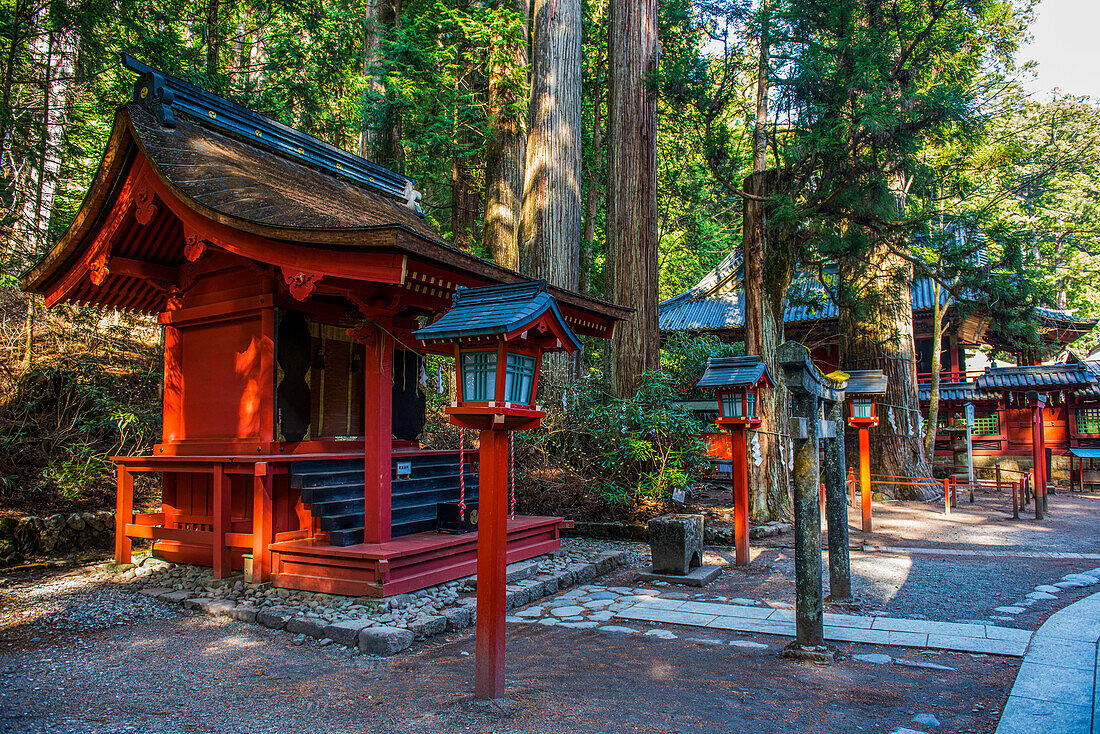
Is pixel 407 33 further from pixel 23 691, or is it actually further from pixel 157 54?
pixel 23 691

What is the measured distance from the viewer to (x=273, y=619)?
17.8 ft

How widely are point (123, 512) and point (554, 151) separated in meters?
8.70

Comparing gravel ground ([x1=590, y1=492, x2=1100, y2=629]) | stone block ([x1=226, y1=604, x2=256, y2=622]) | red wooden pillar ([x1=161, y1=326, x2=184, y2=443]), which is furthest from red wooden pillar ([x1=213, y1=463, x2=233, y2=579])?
gravel ground ([x1=590, y1=492, x2=1100, y2=629])

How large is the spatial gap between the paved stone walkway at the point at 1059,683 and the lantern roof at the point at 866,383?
542cm

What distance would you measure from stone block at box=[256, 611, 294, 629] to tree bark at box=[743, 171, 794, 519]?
7.50m

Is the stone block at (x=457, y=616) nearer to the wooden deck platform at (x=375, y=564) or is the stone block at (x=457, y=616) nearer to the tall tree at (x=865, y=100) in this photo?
the wooden deck platform at (x=375, y=564)

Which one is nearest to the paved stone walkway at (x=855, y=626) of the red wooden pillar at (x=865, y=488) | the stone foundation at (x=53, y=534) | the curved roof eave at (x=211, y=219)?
the curved roof eave at (x=211, y=219)

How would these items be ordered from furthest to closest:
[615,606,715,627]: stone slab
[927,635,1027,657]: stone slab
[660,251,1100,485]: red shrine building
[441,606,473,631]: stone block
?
[660,251,1100,485]: red shrine building, [615,606,715,627]: stone slab, [441,606,473,631]: stone block, [927,635,1027,657]: stone slab

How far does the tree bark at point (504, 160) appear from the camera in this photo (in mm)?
13242

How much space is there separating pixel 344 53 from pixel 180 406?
1032cm

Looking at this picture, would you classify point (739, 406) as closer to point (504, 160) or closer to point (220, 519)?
point (220, 519)

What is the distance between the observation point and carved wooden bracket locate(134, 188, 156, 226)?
6.62m

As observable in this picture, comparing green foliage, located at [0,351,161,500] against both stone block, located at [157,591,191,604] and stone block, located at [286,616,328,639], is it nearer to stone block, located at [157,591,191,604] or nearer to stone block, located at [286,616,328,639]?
stone block, located at [157,591,191,604]

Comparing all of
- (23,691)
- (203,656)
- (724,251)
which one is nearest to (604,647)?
(203,656)
